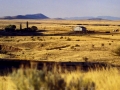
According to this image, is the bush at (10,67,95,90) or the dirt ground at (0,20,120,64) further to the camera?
the dirt ground at (0,20,120,64)

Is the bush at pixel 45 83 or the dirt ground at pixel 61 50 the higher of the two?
the bush at pixel 45 83

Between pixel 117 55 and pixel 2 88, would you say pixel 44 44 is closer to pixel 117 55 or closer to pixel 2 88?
pixel 117 55

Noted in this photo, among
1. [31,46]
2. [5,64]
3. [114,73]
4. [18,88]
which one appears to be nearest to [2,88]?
[18,88]

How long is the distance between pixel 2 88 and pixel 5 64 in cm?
1699

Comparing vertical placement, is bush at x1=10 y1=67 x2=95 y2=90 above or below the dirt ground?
above

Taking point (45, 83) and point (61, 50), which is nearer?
point (45, 83)

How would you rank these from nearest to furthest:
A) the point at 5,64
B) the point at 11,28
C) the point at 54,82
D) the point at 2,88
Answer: the point at 54,82, the point at 2,88, the point at 5,64, the point at 11,28

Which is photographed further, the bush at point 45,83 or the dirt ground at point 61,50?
the dirt ground at point 61,50

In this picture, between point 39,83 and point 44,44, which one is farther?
point 44,44

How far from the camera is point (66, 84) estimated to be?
7855 mm

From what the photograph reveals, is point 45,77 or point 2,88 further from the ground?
point 45,77

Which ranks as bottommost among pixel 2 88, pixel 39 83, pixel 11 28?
pixel 11 28

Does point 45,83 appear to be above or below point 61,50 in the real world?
above

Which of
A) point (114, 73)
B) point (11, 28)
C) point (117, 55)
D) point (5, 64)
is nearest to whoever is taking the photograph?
point (114, 73)
